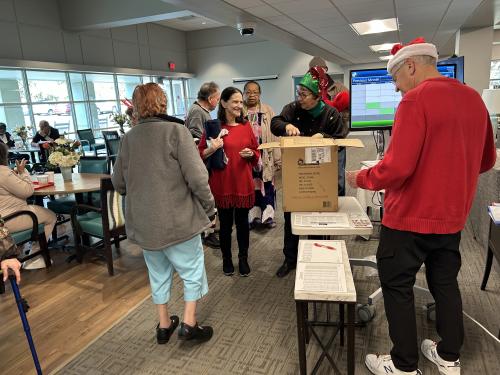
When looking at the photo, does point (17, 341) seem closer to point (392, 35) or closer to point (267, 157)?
point (267, 157)

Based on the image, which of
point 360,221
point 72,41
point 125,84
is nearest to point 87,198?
point 360,221

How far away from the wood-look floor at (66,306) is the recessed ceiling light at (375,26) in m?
5.25

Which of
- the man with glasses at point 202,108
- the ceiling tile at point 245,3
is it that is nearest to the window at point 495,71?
the ceiling tile at point 245,3

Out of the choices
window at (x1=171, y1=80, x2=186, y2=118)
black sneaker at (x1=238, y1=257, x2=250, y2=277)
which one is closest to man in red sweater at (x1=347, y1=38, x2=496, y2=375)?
black sneaker at (x1=238, y1=257, x2=250, y2=277)

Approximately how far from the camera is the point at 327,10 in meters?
5.04

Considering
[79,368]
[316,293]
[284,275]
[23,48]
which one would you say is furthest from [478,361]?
[23,48]

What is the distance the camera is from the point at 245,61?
12047 millimetres

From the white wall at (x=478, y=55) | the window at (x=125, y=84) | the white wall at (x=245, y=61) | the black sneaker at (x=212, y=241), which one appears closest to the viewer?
the black sneaker at (x=212, y=241)

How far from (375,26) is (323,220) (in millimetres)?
5747

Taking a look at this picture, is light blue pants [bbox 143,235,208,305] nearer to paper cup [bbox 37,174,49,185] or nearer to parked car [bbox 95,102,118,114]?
paper cup [bbox 37,174,49,185]

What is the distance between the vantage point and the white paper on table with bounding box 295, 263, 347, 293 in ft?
4.78

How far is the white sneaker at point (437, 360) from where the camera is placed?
1635mm

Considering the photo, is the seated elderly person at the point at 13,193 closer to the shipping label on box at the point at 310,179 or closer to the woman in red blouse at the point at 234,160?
the woman in red blouse at the point at 234,160

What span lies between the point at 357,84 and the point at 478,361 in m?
1.83
